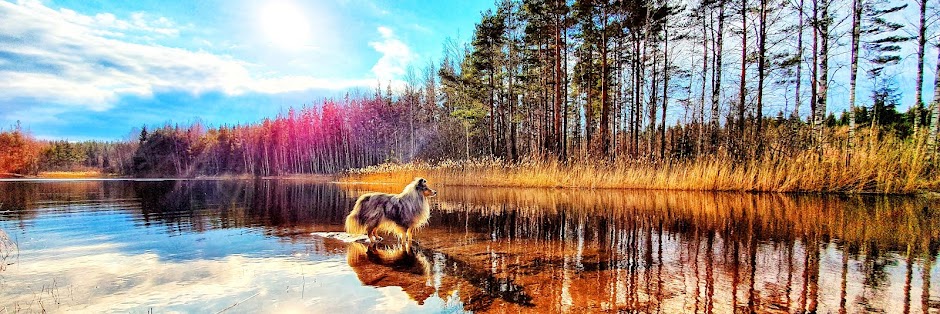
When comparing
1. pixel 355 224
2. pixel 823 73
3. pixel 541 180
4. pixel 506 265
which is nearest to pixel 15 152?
pixel 541 180

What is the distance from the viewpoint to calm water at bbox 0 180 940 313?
3.71 meters

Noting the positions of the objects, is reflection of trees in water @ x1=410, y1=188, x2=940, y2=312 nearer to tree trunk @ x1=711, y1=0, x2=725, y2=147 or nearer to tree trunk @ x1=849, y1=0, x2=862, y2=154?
tree trunk @ x1=849, y1=0, x2=862, y2=154

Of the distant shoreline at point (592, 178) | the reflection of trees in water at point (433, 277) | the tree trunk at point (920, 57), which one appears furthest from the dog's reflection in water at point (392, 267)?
the tree trunk at point (920, 57)

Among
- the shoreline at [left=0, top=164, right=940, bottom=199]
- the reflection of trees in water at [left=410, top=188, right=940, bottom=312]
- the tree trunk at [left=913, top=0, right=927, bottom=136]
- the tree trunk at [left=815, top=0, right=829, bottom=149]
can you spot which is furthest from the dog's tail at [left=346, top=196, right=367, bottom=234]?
the tree trunk at [left=913, top=0, right=927, bottom=136]

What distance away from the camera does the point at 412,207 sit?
700 cm

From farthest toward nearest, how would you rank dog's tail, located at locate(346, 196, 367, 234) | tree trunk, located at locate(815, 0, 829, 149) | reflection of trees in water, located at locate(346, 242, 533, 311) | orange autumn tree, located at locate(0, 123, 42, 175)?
orange autumn tree, located at locate(0, 123, 42, 175) < tree trunk, located at locate(815, 0, 829, 149) < dog's tail, located at locate(346, 196, 367, 234) < reflection of trees in water, located at locate(346, 242, 533, 311)

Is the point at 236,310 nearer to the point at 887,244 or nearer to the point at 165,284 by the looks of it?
the point at 165,284

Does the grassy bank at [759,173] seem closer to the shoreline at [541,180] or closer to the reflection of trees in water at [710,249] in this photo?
the shoreline at [541,180]

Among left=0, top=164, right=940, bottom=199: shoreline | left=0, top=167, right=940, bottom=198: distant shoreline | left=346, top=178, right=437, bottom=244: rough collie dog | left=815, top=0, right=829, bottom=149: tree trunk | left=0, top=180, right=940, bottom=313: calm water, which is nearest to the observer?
left=0, top=180, right=940, bottom=313: calm water

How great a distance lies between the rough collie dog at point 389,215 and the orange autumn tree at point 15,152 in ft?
225

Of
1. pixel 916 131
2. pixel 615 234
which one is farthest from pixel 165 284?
pixel 916 131

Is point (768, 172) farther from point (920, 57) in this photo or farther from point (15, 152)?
point (15, 152)

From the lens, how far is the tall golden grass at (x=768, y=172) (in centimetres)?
1202

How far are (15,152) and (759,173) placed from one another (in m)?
75.9
